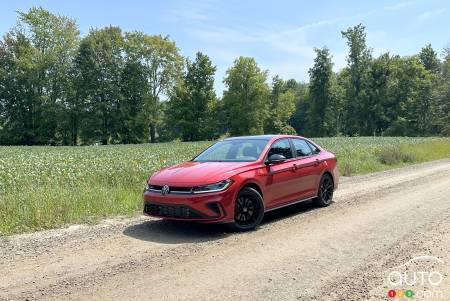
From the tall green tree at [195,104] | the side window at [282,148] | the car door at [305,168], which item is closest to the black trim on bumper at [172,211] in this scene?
the side window at [282,148]

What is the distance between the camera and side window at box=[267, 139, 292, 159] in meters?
8.33

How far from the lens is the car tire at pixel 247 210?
23.5 ft

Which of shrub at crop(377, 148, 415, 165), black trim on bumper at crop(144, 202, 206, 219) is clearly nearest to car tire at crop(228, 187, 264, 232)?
black trim on bumper at crop(144, 202, 206, 219)

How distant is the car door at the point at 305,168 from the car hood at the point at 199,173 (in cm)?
144

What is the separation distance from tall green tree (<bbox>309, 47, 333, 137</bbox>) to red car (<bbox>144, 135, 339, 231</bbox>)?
71240 mm

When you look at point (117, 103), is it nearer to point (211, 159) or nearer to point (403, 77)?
point (403, 77)

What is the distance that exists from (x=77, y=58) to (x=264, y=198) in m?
60.2

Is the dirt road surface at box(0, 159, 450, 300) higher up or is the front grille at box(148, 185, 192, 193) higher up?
the front grille at box(148, 185, 192, 193)

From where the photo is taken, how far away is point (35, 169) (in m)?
12.8

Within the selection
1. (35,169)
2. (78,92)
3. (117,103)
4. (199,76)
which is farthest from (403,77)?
(35,169)

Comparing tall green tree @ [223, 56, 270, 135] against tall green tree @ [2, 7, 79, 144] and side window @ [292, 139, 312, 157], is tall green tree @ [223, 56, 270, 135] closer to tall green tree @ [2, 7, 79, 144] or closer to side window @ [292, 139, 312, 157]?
tall green tree @ [2, 7, 79, 144]

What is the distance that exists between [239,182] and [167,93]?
62097 millimetres

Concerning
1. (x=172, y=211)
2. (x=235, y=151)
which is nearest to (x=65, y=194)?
(x=172, y=211)

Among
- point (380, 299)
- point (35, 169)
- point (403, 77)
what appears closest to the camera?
point (380, 299)
